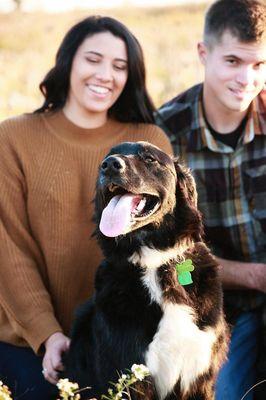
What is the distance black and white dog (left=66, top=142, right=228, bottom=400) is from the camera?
3172 millimetres

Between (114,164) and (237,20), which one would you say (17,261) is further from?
(237,20)

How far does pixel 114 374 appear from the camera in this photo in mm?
3201

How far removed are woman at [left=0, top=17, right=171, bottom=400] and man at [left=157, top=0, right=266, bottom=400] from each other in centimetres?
33

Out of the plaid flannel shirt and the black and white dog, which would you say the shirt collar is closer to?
the plaid flannel shirt

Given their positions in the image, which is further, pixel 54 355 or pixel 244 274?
pixel 244 274

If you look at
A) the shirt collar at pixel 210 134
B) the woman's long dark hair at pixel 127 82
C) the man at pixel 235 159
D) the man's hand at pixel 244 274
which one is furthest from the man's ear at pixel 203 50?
Answer: the man's hand at pixel 244 274

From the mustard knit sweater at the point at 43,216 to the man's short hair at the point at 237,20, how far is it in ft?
2.61

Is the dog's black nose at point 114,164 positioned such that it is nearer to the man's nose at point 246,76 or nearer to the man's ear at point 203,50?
the man's nose at point 246,76

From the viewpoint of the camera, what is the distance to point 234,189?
4.21m

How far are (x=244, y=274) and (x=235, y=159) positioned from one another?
69 centimetres

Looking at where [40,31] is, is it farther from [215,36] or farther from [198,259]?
[198,259]

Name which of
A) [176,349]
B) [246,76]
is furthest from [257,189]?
[176,349]

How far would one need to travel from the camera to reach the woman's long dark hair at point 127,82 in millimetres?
4000

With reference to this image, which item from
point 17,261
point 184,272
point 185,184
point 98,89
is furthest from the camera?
point 98,89
